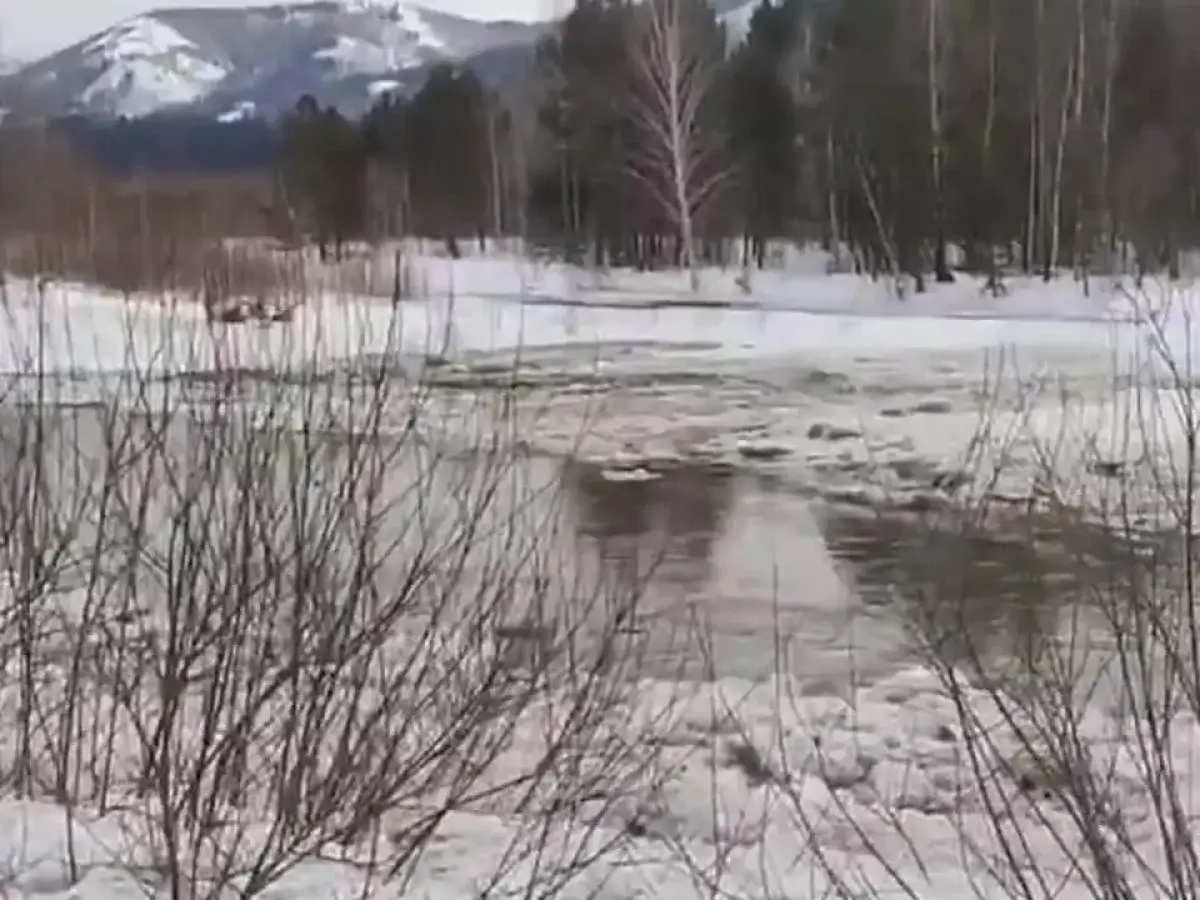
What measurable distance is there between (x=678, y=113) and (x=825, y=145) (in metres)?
3.35

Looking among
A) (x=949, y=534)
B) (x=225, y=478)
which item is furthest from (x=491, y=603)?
(x=949, y=534)

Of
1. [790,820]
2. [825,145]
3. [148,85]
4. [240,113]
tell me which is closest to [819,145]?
[825,145]

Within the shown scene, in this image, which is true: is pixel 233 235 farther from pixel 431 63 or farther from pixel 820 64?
pixel 431 63

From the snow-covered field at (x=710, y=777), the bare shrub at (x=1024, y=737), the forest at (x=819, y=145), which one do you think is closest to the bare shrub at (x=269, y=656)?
the snow-covered field at (x=710, y=777)

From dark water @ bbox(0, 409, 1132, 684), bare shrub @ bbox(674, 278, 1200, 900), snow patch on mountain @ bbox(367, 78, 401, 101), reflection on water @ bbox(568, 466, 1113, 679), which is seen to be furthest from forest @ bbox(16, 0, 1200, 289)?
bare shrub @ bbox(674, 278, 1200, 900)

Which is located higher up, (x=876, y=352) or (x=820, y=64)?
(x=820, y=64)

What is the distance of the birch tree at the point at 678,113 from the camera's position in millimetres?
22797

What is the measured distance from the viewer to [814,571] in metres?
7.59

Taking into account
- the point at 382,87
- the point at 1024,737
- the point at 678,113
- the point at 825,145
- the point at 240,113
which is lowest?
the point at 1024,737

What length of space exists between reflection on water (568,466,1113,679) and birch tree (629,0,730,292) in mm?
13239

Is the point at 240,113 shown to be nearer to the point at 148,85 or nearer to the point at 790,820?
the point at 148,85

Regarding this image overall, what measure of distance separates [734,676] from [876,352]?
11661 mm

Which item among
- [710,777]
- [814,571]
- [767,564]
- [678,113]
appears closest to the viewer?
[710,777]

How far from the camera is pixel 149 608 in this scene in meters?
3.62
